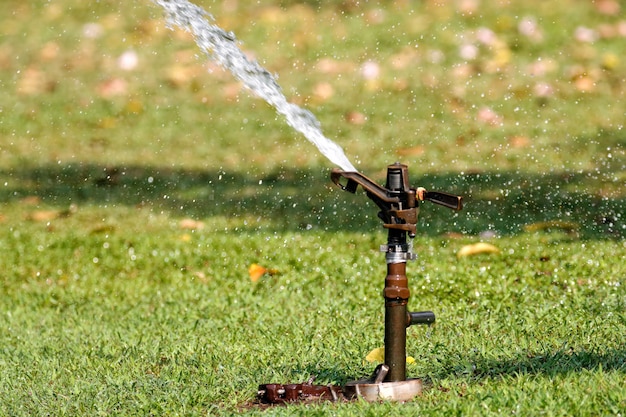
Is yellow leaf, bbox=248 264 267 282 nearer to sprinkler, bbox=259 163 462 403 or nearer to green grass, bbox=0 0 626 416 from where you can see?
green grass, bbox=0 0 626 416

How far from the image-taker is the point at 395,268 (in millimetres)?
3549

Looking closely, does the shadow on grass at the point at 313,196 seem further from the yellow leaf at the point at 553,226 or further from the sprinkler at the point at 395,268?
the sprinkler at the point at 395,268

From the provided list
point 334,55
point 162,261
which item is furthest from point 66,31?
point 162,261

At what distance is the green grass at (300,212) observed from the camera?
4.13 meters

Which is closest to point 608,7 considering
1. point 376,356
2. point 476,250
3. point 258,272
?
point 476,250

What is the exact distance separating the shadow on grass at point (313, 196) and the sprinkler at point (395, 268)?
2619mm

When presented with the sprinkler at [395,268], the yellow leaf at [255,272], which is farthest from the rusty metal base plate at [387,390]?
the yellow leaf at [255,272]

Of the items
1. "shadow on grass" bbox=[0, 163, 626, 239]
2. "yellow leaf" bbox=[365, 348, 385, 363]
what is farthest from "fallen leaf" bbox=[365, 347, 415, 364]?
"shadow on grass" bbox=[0, 163, 626, 239]

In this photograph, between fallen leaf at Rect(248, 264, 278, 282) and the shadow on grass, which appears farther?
the shadow on grass

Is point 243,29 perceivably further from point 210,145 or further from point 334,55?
point 210,145

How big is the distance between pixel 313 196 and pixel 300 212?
0.36 meters

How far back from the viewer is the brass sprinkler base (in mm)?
3631

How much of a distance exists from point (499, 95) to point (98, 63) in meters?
3.98

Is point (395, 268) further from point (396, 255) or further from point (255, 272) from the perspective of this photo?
point (255, 272)
